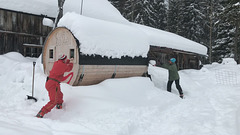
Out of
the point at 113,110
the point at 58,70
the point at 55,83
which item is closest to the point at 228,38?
the point at 113,110

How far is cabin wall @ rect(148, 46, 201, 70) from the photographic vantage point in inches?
432

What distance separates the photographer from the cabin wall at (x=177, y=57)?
36.0 ft

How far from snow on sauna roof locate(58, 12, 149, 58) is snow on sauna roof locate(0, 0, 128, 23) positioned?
5.71 meters

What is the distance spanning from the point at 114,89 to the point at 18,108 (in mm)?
2791

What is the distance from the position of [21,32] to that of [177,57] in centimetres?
1020

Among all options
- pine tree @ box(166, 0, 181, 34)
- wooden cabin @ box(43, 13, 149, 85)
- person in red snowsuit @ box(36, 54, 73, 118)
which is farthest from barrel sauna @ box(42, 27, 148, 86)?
pine tree @ box(166, 0, 181, 34)

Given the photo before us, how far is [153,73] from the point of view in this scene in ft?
30.6

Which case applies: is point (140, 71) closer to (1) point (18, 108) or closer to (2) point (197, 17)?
(1) point (18, 108)

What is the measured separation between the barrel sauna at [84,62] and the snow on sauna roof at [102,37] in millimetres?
154

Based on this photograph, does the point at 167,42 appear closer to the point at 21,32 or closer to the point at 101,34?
the point at 101,34

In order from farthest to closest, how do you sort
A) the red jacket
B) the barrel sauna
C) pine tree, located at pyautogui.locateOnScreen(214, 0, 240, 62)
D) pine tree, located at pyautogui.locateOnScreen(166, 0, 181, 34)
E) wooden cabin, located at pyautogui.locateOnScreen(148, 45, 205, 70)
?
pine tree, located at pyautogui.locateOnScreen(166, 0, 181, 34) → pine tree, located at pyautogui.locateOnScreen(214, 0, 240, 62) → wooden cabin, located at pyautogui.locateOnScreen(148, 45, 205, 70) → the barrel sauna → the red jacket

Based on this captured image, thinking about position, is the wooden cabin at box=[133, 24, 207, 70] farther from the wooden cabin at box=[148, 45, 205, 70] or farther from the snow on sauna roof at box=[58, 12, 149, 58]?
the snow on sauna roof at box=[58, 12, 149, 58]

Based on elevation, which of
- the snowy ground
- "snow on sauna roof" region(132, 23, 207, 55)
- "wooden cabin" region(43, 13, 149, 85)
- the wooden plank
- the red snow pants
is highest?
"snow on sauna roof" region(132, 23, 207, 55)

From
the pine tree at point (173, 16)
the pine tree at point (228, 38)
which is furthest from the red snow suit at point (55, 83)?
the pine tree at point (173, 16)
